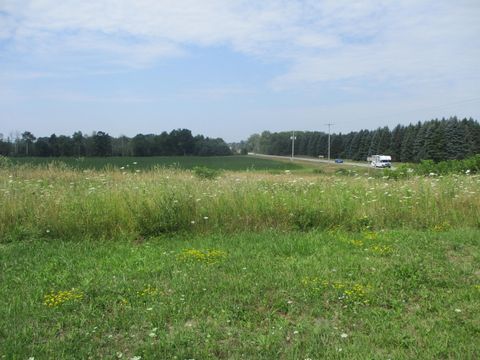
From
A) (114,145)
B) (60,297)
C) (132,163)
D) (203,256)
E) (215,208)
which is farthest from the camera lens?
(114,145)

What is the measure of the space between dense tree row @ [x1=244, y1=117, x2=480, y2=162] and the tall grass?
67.2 m

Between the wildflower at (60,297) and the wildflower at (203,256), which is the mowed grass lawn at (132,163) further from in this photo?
the wildflower at (60,297)

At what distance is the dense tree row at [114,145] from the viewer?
143 feet

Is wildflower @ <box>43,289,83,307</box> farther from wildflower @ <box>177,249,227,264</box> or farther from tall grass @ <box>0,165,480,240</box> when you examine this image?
tall grass @ <box>0,165,480,240</box>

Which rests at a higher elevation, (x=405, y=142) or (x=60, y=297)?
(x=405, y=142)

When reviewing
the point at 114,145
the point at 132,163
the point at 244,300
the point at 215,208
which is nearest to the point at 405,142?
the point at 114,145

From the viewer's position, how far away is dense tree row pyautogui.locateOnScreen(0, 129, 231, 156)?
4346cm

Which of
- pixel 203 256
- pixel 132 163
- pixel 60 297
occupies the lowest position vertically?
pixel 60 297

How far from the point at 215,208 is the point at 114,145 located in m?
60.5

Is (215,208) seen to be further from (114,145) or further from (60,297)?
(114,145)

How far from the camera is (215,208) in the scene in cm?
799

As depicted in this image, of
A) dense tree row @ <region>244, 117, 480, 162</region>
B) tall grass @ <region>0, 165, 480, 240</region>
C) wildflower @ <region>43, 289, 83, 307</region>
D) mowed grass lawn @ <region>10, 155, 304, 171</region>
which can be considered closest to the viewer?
wildflower @ <region>43, 289, 83, 307</region>

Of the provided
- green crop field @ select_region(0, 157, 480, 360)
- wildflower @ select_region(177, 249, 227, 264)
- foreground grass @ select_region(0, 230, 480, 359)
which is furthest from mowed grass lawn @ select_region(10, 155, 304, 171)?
foreground grass @ select_region(0, 230, 480, 359)

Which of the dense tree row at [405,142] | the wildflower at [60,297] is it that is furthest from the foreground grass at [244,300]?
the dense tree row at [405,142]
